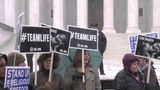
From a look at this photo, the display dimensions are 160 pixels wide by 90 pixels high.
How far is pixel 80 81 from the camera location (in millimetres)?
11461

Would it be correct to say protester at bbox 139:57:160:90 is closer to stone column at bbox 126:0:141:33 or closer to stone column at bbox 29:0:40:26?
stone column at bbox 126:0:141:33

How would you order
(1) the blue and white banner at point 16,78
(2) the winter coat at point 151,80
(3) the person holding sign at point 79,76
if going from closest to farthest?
1. (1) the blue and white banner at point 16,78
2. (3) the person holding sign at point 79,76
3. (2) the winter coat at point 151,80

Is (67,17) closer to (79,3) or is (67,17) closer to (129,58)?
(79,3)

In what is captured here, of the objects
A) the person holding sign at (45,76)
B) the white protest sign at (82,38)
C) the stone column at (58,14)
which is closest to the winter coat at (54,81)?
the person holding sign at (45,76)

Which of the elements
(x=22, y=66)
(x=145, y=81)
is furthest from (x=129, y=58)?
(x=22, y=66)

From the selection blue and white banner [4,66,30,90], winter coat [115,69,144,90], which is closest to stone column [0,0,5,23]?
winter coat [115,69,144,90]

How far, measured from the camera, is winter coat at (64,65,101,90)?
11.4m

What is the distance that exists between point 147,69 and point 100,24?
5565cm

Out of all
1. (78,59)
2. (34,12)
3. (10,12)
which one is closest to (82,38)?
(78,59)

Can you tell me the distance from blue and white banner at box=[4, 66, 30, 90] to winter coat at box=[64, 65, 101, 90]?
100 centimetres

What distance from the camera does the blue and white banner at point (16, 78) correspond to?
10281 mm

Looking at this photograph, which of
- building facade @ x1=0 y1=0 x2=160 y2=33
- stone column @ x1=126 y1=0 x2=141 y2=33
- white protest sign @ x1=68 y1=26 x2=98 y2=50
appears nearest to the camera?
white protest sign @ x1=68 y1=26 x2=98 y2=50

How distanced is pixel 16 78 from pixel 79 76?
4.87 feet

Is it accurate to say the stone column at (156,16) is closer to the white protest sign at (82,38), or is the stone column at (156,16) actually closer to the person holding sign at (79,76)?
the white protest sign at (82,38)
